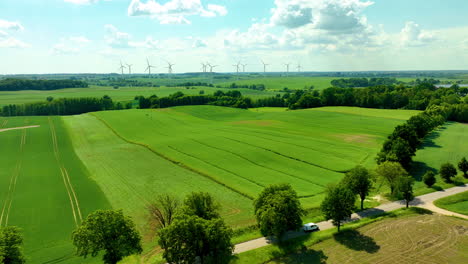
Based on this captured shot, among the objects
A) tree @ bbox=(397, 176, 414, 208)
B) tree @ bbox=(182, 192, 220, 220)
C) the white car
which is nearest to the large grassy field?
tree @ bbox=(182, 192, 220, 220)

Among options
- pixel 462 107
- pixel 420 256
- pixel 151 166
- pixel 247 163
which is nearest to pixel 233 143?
pixel 247 163

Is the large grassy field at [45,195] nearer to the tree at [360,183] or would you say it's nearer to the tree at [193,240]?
the tree at [193,240]

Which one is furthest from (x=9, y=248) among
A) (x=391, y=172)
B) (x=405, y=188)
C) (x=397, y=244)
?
(x=391, y=172)

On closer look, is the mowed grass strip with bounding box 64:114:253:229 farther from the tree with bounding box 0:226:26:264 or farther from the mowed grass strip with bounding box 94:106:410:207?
the tree with bounding box 0:226:26:264

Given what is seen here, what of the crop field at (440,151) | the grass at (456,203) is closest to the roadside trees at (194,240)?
the grass at (456,203)

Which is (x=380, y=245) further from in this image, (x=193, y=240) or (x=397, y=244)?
(x=193, y=240)
